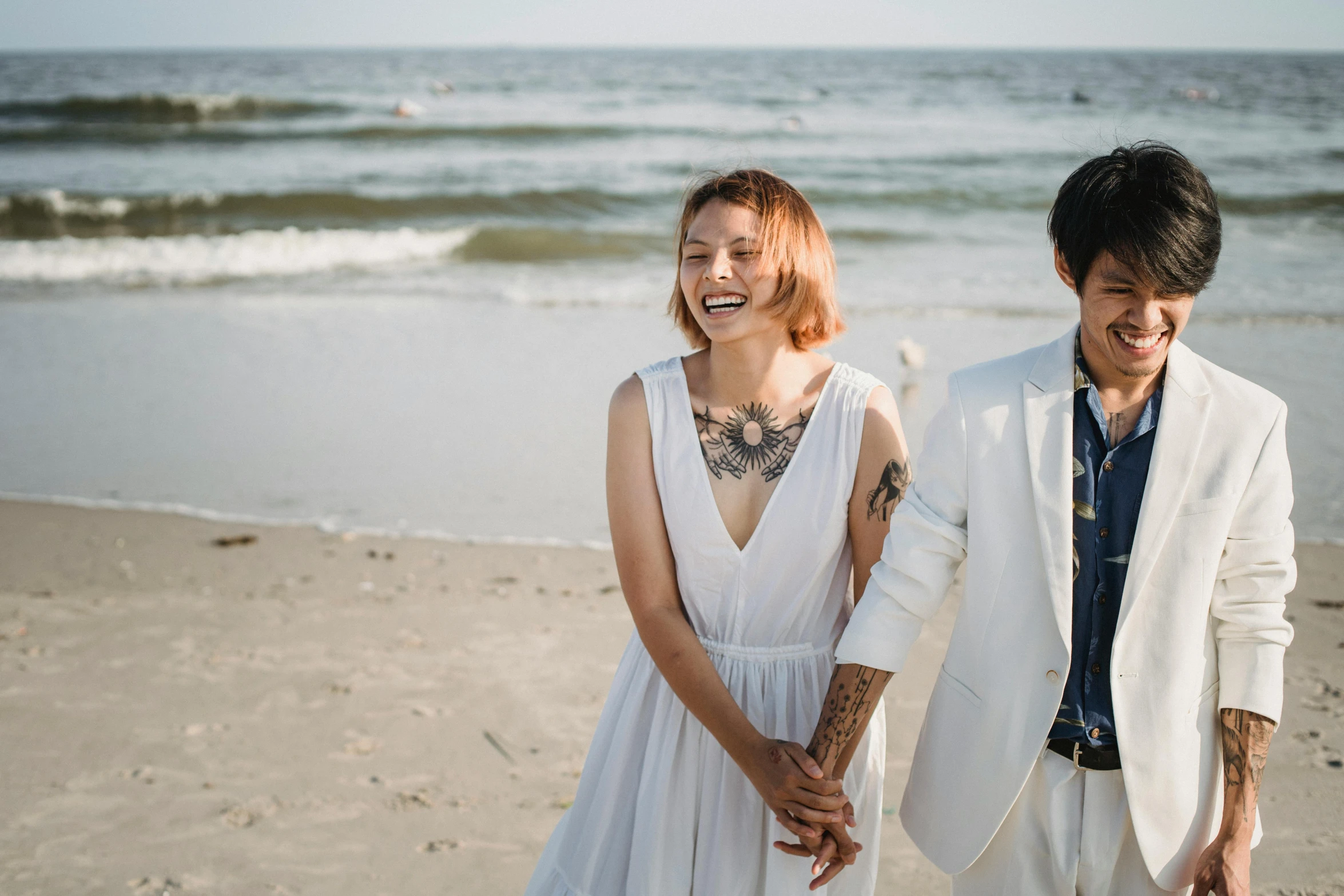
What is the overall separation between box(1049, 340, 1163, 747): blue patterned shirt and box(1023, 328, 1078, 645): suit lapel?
1.8 inches

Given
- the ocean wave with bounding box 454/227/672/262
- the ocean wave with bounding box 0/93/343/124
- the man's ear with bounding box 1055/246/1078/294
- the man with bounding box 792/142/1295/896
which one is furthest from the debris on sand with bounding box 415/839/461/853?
the ocean wave with bounding box 0/93/343/124

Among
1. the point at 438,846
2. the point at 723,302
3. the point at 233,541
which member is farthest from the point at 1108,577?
the point at 233,541

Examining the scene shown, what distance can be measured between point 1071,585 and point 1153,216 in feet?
2.01

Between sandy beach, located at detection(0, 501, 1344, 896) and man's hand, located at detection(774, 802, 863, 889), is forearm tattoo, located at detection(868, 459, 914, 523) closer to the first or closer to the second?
man's hand, located at detection(774, 802, 863, 889)

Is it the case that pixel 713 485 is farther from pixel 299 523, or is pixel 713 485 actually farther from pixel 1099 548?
pixel 299 523

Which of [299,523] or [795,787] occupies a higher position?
[795,787]

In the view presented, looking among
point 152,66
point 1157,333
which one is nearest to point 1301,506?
point 1157,333

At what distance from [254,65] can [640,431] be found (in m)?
55.8

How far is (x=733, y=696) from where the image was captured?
6.95 feet

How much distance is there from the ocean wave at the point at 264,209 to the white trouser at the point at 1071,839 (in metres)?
14.0

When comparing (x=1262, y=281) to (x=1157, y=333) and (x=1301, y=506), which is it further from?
(x=1157, y=333)

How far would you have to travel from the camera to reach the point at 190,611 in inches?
Result: 173

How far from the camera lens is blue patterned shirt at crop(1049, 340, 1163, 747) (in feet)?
5.73

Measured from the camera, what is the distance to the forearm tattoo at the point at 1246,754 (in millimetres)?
1703
